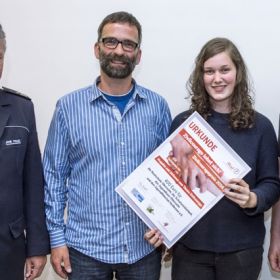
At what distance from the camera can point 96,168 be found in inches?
65.8

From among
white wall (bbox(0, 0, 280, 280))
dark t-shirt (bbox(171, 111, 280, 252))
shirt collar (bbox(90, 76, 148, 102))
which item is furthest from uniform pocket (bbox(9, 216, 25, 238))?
white wall (bbox(0, 0, 280, 280))

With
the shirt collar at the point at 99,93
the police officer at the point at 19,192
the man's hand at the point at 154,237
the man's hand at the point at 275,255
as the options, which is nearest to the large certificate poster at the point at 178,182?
the man's hand at the point at 154,237

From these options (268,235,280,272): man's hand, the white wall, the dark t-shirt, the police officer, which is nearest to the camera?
the police officer

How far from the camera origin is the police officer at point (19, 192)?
1.51 meters

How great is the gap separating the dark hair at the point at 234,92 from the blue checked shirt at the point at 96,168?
217 millimetres

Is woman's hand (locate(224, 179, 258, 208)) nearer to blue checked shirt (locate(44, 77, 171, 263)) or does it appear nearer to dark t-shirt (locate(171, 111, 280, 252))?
dark t-shirt (locate(171, 111, 280, 252))

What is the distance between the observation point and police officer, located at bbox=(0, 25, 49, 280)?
151cm

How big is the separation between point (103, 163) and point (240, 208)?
0.56 m

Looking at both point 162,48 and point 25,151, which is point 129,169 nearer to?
point 25,151

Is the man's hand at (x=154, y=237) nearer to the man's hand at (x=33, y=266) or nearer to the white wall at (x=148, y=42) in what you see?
the man's hand at (x=33, y=266)

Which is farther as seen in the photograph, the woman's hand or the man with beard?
the man with beard

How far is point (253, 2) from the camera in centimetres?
201

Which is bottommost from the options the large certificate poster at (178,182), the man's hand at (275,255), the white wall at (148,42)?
the man's hand at (275,255)

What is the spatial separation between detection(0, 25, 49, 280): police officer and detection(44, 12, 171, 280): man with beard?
0.29 feet
